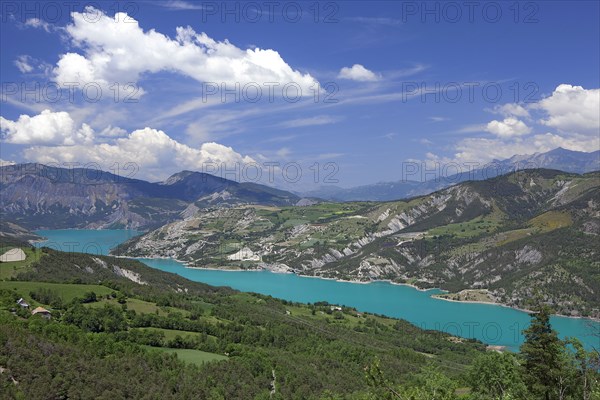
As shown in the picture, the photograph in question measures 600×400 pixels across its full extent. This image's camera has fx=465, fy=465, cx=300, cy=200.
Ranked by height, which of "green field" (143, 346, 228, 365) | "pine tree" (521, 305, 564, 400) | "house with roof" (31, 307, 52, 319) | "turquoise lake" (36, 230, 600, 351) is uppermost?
"pine tree" (521, 305, 564, 400)

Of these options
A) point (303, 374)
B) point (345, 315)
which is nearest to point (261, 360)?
point (303, 374)

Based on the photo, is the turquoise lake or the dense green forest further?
the turquoise lake

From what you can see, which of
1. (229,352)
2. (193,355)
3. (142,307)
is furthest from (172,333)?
(142,307)

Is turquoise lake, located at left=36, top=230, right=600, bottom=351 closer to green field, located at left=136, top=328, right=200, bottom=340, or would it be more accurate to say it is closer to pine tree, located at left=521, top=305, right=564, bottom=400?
green field, located at left=136, top=328, right=200, bottom=340

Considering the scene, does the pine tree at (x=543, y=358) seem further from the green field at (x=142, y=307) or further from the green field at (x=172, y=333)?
the green field at (x=142, y=307)

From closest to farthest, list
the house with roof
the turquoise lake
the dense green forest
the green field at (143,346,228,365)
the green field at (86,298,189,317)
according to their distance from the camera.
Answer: the dense green forest < the green field at (143,346,228,365) < the house with roof < the green field at (86,298,189,317) < the turquoise lake

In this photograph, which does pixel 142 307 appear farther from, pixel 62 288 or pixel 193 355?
pixel 193 355

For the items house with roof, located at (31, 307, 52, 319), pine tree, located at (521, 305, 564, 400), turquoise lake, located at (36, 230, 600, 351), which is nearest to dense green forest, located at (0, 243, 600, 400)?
pine tree, located at (521, 305, 564, 400)
